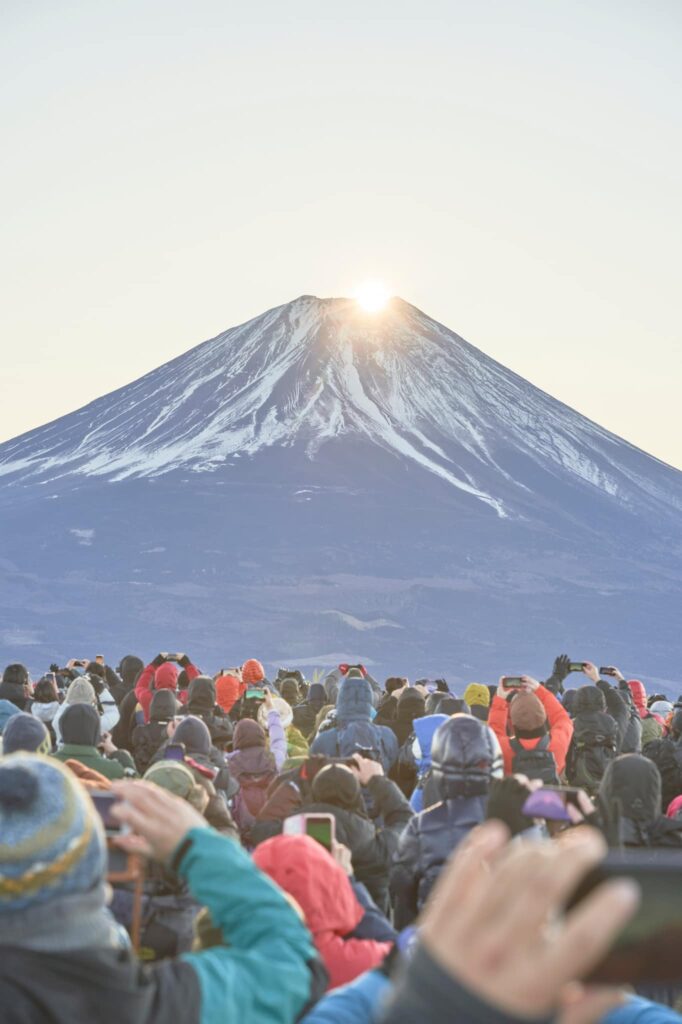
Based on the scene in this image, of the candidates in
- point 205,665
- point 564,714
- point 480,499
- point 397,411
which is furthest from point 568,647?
point 564,714

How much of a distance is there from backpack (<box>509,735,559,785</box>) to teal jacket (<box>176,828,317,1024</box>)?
5.99m

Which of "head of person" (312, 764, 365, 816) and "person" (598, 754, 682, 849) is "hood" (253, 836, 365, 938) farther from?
"person" (598, 754, 682, 849)

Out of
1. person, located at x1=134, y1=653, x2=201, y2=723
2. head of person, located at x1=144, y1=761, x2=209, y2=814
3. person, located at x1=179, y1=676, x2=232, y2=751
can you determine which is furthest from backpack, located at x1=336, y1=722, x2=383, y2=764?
person, located at x1=134, y1=653, x2=201, y2=723

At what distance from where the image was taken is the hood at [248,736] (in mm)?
8992

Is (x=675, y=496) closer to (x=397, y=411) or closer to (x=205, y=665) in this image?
(x=397, y=411)

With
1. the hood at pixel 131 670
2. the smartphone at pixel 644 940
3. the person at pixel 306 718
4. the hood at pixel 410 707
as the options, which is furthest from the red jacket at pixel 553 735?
the hood at pixel 131 670

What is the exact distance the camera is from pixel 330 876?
416 cm

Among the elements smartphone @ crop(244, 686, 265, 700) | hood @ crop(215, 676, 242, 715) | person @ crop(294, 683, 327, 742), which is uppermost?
smartphone @ crop(244, 686, 265, 700)

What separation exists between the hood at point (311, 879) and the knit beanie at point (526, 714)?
4.55m

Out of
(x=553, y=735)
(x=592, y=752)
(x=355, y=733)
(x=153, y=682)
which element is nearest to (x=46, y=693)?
(x=153, y=682)

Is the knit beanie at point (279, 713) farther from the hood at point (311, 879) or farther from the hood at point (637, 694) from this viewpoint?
the hood at point (311, 879)

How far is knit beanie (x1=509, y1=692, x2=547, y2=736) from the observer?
872 cm

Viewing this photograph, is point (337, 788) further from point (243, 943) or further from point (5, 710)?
point (5, 710)

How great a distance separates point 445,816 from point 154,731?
17.3ft
